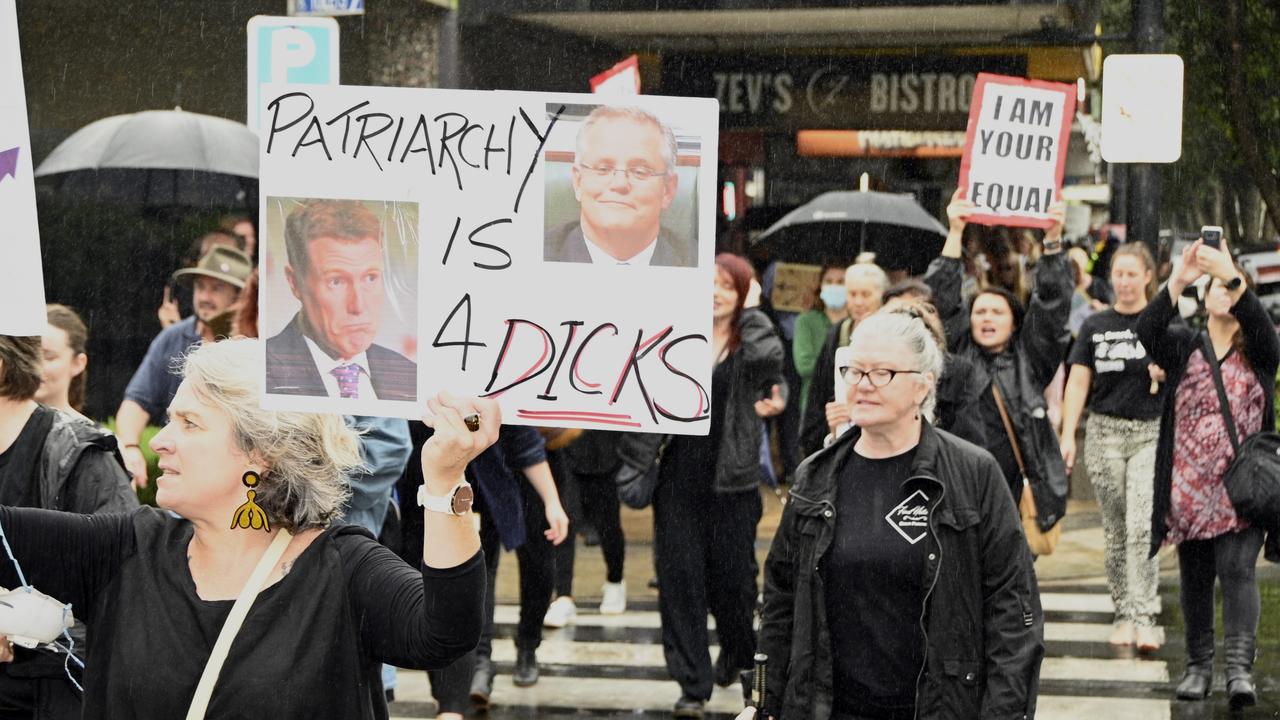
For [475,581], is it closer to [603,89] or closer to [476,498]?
[476,498]

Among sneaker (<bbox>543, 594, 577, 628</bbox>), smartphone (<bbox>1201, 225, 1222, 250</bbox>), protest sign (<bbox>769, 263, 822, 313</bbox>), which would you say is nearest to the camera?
smartphone (<bbox>1201, 225, 1222, 250</bbox>)

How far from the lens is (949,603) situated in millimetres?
4422

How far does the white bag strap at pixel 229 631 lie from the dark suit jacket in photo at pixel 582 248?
0.74m

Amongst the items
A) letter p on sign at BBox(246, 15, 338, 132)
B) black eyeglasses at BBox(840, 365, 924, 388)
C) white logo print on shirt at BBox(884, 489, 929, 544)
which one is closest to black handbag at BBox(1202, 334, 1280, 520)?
black eyeglasses at BBox(840, 365, 924, 388)

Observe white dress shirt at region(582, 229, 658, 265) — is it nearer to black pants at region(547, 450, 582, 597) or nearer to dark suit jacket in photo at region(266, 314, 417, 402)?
dark suit jacket in photo at region(266, 314, 417, 402)

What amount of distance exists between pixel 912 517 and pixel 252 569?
1.94 meters

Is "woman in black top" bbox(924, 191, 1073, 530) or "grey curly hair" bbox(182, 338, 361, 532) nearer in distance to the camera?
"grey curly hair" bbox(182, 338, 361, 532)

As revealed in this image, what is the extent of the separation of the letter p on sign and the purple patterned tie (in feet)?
23.9

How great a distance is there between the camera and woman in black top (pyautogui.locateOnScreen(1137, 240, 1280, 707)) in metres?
7.77

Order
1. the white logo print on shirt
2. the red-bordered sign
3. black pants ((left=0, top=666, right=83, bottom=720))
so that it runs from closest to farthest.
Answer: black pants ((left=0, top=666, right=83, bottom=720))
the white logo print on shirt
the red-bordered sign

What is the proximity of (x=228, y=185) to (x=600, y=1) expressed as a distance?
303 inches

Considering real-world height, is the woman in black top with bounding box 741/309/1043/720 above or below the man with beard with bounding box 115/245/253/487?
below

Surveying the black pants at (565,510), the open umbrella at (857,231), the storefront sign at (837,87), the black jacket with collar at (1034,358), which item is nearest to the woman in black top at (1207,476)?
the black jacket with collar at (1034,358)

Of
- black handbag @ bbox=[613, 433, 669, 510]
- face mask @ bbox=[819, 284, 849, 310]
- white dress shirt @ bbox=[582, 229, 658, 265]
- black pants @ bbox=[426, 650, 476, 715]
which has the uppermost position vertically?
face mask @ bbox=[819, 284, 849, 310]
